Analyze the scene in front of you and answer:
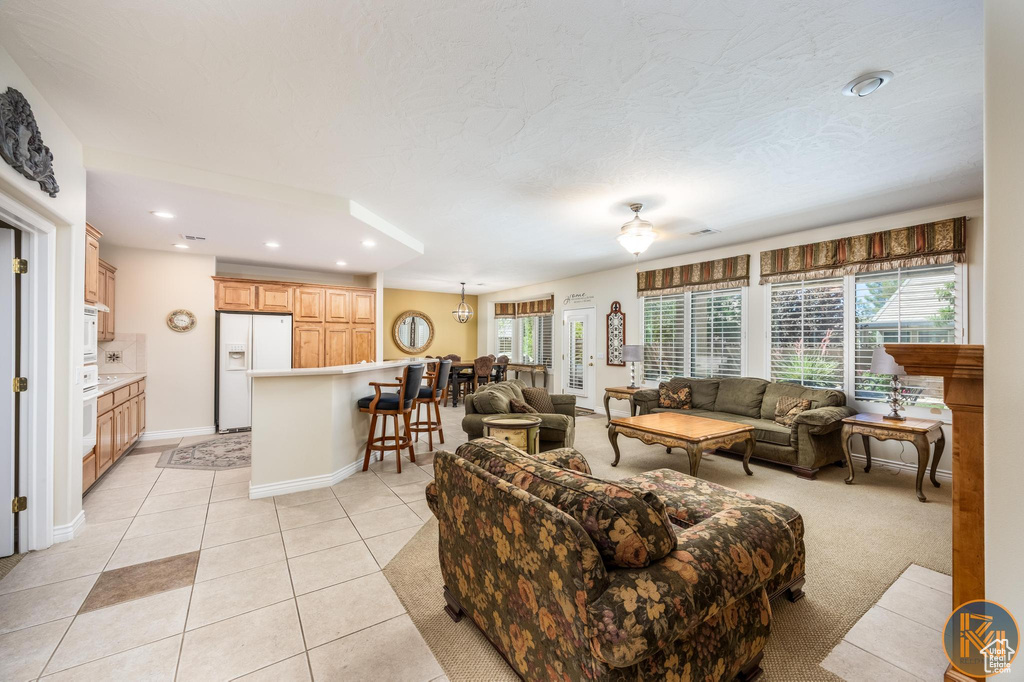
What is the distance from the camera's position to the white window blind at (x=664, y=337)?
5949mm

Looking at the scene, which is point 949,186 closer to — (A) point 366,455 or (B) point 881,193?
(B) point 881,193

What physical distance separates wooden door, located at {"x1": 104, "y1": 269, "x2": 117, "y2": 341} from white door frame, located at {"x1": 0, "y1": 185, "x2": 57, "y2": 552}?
265 centimetres

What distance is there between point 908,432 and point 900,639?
2356 mm

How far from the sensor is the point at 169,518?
2918 millimetres

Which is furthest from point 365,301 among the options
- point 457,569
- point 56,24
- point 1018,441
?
point 1018,441

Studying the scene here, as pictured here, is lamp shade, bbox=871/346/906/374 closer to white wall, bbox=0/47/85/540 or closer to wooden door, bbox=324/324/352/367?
white wall, bbox=0/47/85/540

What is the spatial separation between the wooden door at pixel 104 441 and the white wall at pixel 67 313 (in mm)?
862

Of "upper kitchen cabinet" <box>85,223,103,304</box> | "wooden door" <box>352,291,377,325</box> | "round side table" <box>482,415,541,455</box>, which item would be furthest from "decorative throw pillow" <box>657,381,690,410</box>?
"upper kitchen cabinet" <box>85,223,103,304</box>

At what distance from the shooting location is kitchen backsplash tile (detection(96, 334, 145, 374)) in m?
4.95

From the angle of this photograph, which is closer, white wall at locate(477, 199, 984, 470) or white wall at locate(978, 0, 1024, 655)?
white wall at locate(978, 0, 1024, 655)

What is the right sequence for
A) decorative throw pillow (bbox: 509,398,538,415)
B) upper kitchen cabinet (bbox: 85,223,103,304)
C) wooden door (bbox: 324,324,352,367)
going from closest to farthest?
upper kitchen cabinet (bbox: 85,223,103,304) → decorative throw pillow (bbox: 509,398,538,415) → wooden door (bbox: 324,324,352,367)

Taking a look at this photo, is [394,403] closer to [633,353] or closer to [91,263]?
[91,263]

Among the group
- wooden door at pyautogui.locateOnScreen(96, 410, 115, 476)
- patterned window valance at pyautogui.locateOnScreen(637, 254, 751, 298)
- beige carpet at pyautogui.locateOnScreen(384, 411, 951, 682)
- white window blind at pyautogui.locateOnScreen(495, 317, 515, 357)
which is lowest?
beige carpet at pyautogui.locateOnScreen(384, 411, 951, 682)

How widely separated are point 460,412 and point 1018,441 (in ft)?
22.4
